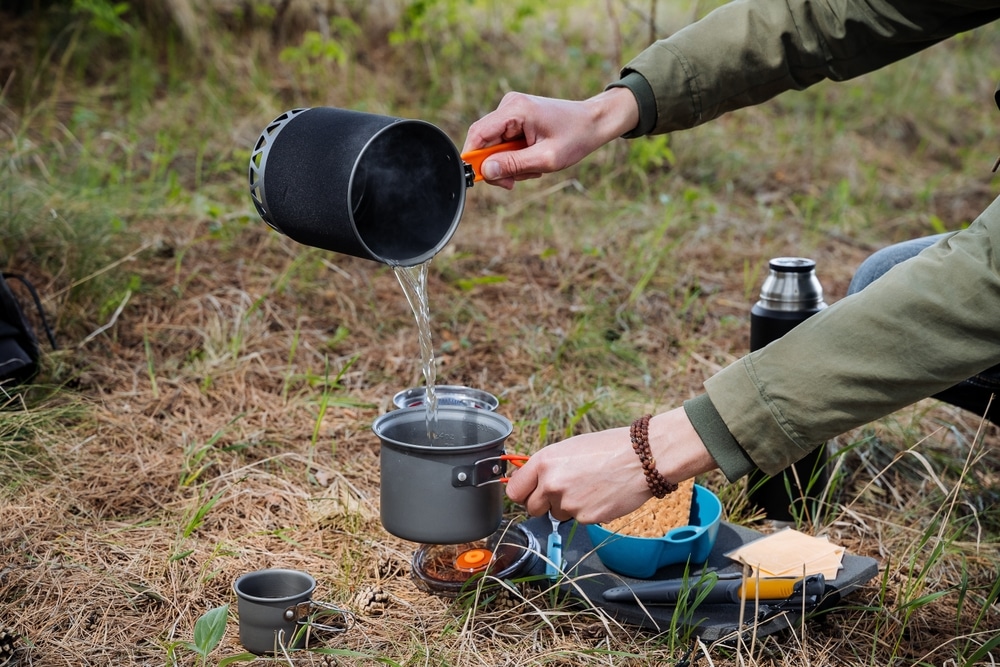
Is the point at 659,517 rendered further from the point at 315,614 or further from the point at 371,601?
the point at 315,614

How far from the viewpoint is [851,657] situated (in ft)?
7.26

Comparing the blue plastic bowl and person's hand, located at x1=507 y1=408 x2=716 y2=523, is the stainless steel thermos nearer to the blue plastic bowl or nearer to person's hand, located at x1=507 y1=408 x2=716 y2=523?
the blue plastic bowl

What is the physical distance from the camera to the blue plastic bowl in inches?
90.2

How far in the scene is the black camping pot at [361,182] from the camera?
6.24ft

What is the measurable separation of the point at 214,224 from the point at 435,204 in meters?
2.26

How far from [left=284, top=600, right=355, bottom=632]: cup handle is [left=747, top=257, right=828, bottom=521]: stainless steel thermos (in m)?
1.13

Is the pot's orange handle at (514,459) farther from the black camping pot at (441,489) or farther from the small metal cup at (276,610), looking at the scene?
the small metal cup at (276,610)

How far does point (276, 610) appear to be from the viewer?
2.02 meters

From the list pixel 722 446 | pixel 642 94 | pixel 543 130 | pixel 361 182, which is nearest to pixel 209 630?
pixel 361 182

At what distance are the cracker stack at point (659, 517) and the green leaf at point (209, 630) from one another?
95 cm

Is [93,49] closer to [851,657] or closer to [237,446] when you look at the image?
[237,446]

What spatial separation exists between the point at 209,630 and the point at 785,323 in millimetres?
1611

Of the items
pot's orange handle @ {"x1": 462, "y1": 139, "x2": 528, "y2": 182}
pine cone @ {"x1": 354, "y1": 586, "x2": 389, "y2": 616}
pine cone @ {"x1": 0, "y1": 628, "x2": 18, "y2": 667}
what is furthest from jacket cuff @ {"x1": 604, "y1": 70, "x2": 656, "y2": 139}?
pine cone @ {"x1": 0, "y1": 628, "x2": 18, "y2": 667}

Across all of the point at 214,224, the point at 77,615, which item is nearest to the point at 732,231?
the point at 214,224
